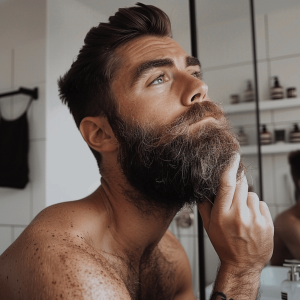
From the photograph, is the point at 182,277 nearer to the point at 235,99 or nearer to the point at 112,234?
the point at 112,234

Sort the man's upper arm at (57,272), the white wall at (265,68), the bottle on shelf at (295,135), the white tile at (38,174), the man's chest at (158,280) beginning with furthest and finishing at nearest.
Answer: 1. the white tile at (38,174)
2. the bottle on shelf at (295,135)
3. the white wall at (265,68)
4. the man's chest at (158,280)
5. the man's upper arm at (57,272)

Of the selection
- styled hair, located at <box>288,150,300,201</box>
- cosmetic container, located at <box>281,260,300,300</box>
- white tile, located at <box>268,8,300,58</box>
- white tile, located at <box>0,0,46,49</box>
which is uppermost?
white tile, located at <box>0,0,46,49</box>

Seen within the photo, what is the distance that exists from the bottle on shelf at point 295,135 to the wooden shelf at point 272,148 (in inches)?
0.6

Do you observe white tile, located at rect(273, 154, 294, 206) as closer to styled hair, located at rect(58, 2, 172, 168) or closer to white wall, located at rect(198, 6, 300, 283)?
white wall, located at rect(198, 6, 300, 283)

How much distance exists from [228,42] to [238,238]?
67 centimetres

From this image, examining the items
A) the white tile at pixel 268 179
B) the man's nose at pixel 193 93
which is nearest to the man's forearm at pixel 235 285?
the man's nose at pixel 193 93

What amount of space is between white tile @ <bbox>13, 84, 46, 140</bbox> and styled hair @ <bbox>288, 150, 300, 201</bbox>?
1.17m

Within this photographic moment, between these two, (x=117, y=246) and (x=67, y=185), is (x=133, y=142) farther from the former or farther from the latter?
(x=67, y=185)

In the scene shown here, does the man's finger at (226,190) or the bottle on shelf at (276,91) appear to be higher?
the bottle on shelf at (276,91)

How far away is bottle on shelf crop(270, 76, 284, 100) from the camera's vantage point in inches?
47.3

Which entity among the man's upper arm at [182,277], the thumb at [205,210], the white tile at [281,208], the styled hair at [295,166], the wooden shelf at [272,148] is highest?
the wooden shelf at [272,148]

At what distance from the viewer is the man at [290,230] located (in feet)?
3.58

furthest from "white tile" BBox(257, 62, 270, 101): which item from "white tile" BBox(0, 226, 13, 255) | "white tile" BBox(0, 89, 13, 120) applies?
"white tile" BBox(0, 226, 13, 255)

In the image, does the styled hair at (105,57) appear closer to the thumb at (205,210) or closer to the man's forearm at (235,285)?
the thumb at (205,210)
